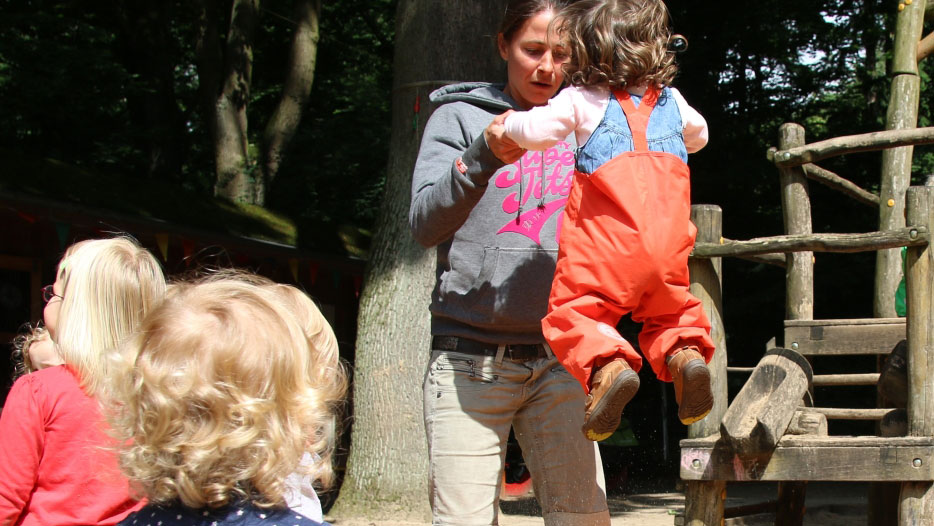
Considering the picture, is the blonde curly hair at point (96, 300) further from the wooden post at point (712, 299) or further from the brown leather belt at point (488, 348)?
the wooden post at point (712, 299)

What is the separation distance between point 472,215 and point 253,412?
3.99 ft

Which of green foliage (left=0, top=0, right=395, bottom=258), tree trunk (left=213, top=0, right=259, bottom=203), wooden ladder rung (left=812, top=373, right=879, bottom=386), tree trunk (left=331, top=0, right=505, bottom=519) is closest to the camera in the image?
wooden ladder rung (left=812, top=373, right=879, bottom=386)

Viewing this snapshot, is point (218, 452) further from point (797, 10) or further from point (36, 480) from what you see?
point (797, 10)

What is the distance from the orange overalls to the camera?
245cm

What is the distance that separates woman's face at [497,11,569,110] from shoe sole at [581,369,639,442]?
2.63 feet

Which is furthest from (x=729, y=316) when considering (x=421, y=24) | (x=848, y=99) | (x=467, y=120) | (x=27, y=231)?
(x=467, y=120)

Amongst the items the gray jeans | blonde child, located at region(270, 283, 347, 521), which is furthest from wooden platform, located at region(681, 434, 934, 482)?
blonde child, located at region(270, 283, 347, 521)

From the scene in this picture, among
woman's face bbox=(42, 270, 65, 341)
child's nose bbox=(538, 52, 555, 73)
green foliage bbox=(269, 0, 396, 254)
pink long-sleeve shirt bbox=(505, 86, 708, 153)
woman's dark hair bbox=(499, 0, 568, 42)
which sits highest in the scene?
green foliage bbox=(269, 0, 396, 254)

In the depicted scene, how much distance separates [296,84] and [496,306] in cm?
1127

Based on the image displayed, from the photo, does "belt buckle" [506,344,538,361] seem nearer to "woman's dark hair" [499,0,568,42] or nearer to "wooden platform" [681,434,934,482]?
"woman's dark hair" [499,0,568,42]

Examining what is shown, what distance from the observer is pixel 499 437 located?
2486 millimetres

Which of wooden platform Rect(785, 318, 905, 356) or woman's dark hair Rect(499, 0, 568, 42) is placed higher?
woman's dark hair Rect(499, 0, 568, 42)

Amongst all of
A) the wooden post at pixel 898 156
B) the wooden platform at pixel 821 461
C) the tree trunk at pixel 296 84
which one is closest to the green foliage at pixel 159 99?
the tree trunk at pixel 296 84

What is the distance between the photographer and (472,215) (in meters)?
2.57
